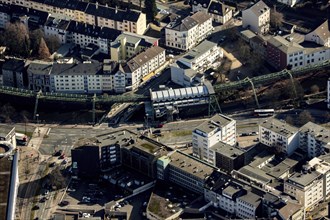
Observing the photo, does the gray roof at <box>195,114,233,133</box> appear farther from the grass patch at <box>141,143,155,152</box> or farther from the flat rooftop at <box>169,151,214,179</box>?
the grass patch at <box>141,143,155,152</box>

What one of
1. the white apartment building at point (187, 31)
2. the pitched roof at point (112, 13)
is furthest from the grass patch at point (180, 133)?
the pitched roof at point (112, 13)

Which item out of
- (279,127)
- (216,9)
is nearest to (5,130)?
(279,127)

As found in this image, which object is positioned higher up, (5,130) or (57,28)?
(57,28)

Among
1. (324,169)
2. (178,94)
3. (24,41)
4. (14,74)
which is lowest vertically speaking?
(324,169)

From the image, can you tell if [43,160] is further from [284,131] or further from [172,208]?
[284,131]

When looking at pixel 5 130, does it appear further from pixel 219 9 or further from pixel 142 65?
pixel 219 9

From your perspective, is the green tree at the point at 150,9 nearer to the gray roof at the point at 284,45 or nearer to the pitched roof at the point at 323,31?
the gray roof at the point at 284,45
